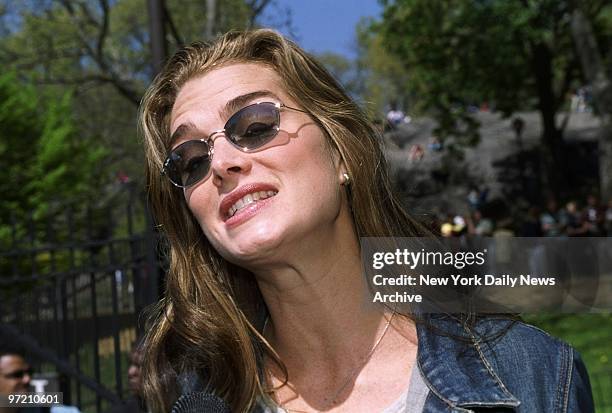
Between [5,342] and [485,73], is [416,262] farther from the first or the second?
[485,73]

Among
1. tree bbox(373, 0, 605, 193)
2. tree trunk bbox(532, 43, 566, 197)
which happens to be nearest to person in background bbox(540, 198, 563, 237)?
tree bbox(373, 0, 605, 193)

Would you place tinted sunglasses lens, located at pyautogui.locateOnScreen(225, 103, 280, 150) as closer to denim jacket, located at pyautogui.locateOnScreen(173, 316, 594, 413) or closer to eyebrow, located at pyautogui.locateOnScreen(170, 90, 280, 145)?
eyebrow, located at pyautogui.locateOnScreen(170, 90, 280, 145)

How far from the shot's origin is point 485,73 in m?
21.0

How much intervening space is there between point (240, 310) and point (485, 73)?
64.8ft

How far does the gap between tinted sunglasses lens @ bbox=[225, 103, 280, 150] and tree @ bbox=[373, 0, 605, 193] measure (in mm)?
16061

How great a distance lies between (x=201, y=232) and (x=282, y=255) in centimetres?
43

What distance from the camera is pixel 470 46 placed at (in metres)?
19.8

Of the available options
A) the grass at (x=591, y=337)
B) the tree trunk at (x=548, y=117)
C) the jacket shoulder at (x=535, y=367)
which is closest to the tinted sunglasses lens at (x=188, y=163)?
the jacket shoulder at (x=535, y=367)

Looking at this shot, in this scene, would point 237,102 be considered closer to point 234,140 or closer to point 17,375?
point 234,140

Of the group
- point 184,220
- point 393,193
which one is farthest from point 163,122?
point 393,193

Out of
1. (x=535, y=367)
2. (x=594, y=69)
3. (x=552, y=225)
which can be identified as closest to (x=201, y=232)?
(x=535, y=367)

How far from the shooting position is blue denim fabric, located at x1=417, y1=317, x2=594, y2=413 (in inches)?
68.0

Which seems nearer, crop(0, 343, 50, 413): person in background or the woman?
the woman

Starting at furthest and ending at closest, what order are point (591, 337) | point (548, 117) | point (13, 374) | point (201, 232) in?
1. point (548, 117)
2. point (591, 337)
3. point (13, 374)
4. point (201, 232)
